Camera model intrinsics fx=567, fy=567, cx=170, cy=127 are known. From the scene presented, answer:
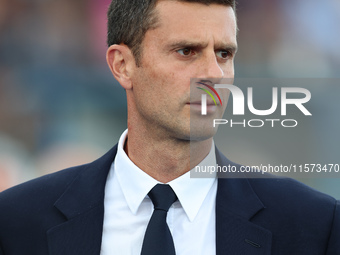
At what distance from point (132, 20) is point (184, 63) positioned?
1.35 feet

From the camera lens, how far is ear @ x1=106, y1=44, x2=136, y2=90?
268cm

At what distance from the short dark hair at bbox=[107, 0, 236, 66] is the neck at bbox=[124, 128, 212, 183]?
0.38 m

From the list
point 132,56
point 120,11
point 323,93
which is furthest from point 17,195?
point 323,93

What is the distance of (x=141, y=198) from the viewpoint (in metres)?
2.54

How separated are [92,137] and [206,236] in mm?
4315

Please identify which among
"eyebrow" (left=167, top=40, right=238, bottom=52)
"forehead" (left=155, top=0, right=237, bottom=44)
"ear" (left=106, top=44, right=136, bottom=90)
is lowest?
"ear" (left=106, top=44, right=136, bottom=90)

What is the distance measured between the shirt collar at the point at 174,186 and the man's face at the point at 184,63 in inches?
Result: 8.1

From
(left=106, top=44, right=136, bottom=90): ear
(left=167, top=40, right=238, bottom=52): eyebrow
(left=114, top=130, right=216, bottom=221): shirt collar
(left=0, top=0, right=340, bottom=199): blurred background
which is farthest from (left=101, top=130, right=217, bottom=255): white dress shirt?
(left=0, top=0, right=340, bottom=199): blurred background

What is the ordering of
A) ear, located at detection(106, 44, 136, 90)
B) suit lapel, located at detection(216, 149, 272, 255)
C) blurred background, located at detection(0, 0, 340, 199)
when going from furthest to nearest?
1. blurred background, located at detection(0, 0, 340, 199)
2. ear, located at detection(106, 44, 136, 90)
3. suit lapel, located at detection(216, 149, 272, 255)

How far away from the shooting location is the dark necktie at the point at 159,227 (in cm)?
237

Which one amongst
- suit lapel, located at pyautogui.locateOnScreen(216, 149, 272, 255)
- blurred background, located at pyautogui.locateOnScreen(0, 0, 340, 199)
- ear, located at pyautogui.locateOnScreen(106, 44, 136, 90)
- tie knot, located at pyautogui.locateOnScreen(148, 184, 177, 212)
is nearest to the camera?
suit lapel, located at pyautogui.locateOnScreen(216, 149, 272, 255)

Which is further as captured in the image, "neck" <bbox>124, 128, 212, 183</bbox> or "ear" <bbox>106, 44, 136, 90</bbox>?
"ear" <bbox>106, 44, 136, 90</bbox>

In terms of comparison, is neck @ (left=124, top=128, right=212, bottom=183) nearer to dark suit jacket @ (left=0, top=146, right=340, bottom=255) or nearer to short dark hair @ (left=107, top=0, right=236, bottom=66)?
dark suit jacket @ (left=0, top=146, right=340, bottom=255)

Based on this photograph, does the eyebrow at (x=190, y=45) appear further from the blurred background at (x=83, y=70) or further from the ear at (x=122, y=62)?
the blurred background at (x=83, y=70)
